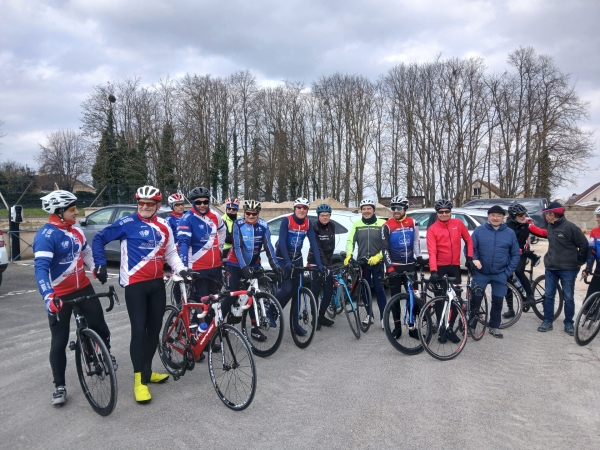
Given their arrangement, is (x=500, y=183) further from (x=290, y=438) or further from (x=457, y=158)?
(x=290, y=438)

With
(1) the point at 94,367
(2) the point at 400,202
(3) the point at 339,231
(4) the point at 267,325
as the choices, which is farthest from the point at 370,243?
(1) the point at 94,367

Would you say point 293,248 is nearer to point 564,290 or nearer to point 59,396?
point 59,396

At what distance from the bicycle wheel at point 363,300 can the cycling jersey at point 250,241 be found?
4.10ft

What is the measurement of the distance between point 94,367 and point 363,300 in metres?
3.63

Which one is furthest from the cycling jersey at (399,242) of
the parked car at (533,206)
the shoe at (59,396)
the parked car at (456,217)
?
the parked car at (533,206)

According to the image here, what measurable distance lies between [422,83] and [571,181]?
1562cm

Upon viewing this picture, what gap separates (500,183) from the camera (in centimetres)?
4447

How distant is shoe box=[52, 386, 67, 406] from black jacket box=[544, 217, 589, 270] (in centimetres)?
608

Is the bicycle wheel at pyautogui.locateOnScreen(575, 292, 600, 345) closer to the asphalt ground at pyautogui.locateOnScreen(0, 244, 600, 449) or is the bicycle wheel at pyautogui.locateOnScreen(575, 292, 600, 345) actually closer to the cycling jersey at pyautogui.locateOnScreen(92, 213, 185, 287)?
the asphalt ground at pyautogui.locateOnScreen(0, 244, 600, 449)

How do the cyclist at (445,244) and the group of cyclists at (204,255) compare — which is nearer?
the group of cyclists at (204,255)

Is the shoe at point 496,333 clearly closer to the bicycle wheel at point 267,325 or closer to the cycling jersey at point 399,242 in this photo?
the cycling jersey at point 399,242

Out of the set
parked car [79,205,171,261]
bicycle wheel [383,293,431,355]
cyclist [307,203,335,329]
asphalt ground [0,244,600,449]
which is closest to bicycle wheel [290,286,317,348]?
asphalt ground [0,244,600,449]

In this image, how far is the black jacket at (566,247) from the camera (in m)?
6.42

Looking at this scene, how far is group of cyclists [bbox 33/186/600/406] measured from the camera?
4.31 m
